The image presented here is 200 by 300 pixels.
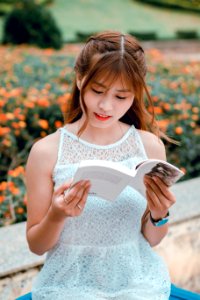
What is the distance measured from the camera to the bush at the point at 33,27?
11.5 m

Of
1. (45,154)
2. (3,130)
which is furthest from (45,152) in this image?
(3,130)

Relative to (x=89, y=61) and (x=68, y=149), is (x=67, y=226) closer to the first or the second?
(x=68, y=149)

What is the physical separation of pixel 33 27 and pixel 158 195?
1027 centimetres

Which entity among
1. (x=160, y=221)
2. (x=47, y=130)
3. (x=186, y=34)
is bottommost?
(x=186, y=34)

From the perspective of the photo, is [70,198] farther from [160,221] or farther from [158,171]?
[160,221]

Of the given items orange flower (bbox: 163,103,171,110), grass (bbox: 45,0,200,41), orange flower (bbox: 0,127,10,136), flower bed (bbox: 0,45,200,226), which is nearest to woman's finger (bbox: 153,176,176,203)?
flower bed (bbox: 0,45,200,226)

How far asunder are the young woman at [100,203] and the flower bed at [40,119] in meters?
1.26

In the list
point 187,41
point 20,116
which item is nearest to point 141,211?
point 20,116

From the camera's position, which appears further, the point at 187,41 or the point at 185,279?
the point at 187,41

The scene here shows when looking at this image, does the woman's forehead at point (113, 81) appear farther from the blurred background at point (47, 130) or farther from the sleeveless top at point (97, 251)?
the blurred background at point (47, 130)

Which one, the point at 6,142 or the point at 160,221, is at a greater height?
the point at 160,221

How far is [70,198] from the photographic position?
1537mm

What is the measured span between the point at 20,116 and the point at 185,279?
1407 millimetres

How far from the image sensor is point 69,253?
1770 millimetres
